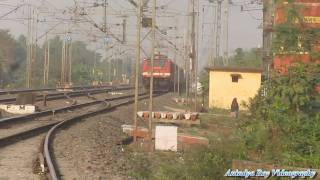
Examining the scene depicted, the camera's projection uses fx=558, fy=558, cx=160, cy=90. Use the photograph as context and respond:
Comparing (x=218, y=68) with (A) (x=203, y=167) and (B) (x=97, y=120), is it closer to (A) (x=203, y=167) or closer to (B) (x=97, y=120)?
(B) (x=97, y=120)

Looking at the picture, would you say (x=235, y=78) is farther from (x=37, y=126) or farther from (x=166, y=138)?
(x=166, y=138)

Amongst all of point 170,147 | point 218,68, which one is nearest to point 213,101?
point 218,68

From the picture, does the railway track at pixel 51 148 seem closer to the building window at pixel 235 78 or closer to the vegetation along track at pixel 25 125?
the vegetation along track at pixel 25 125

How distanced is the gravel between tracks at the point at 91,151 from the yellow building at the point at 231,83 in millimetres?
13175

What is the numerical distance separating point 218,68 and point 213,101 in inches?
91.4

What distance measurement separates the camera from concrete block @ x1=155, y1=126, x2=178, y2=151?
16.1 meters

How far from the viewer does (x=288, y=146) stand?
1290cm

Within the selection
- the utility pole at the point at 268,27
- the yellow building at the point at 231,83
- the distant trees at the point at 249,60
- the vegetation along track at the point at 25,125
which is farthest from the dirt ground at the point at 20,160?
the distant trees at the point at 249,60

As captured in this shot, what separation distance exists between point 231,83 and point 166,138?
19.6 m

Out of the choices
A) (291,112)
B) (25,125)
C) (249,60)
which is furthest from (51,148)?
(249,60)

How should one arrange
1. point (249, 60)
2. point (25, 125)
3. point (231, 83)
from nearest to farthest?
point (25, 125), point (231, 83), point (249, 60)

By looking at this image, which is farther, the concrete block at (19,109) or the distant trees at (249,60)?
the distant trees at (249,60)

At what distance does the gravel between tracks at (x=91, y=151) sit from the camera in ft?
37.2

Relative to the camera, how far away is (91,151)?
14.4 meters
